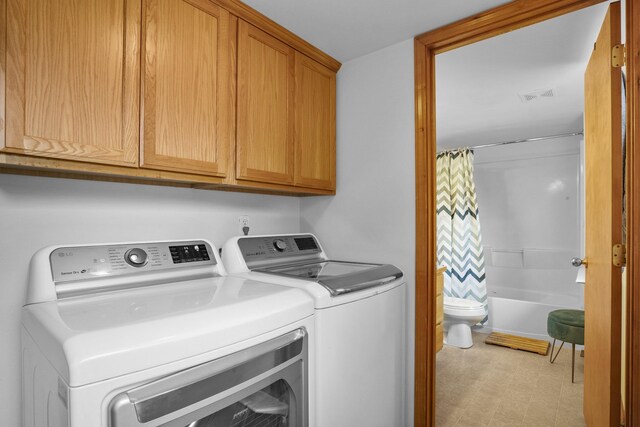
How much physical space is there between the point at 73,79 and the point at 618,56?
6.87ft

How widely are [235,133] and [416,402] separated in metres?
1.66

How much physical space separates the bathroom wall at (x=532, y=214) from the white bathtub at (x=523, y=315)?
0.06 metres

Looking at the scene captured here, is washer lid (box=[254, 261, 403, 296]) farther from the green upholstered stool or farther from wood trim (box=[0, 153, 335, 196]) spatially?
the green upholstered stool

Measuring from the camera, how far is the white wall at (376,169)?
6.00 ft

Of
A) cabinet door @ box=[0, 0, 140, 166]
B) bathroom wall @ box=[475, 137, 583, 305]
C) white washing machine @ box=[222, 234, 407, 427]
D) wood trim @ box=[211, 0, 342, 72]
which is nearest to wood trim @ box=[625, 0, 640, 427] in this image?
white washing machine @ box=[222, 234, 407, 427]

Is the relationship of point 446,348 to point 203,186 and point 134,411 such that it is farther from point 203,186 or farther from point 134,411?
point 134,411

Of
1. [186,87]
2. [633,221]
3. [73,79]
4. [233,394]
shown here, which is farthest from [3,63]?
[633,221]

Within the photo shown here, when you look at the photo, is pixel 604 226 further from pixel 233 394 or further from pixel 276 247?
pixel 233 394

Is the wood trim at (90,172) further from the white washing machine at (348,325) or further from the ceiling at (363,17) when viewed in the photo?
the ceiling at (363,17)

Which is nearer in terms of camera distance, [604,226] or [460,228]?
[604,226]

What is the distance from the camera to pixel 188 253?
1476mm

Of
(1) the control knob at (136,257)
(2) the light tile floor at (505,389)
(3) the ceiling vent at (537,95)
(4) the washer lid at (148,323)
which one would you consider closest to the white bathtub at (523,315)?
(2) the light tile floor at (505,389)

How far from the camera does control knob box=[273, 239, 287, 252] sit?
186 centimetres

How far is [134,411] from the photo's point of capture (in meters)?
0.72
